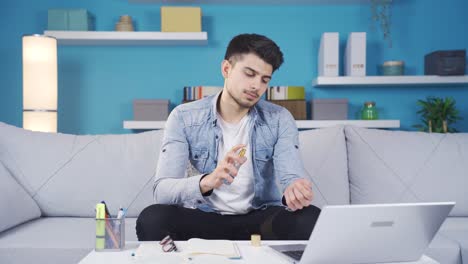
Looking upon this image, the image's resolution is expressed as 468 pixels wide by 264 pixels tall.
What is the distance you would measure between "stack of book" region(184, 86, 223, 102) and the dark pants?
5.93 feet

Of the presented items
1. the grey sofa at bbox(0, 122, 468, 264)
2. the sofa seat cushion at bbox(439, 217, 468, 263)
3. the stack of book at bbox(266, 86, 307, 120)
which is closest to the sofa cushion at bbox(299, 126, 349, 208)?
the grey sofa at bbox(0, 122, 468, 264)

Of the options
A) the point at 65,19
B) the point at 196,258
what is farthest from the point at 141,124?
the point at 196,258

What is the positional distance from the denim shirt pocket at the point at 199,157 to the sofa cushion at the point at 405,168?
81 centimetres

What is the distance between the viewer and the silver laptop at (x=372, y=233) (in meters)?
1.01

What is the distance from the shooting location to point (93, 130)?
3.62 metres

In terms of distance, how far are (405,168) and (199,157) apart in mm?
1004

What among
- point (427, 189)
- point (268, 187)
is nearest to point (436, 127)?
point (427, 189)

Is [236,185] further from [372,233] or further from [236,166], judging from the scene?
[372,233]

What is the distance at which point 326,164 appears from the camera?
2242 mm

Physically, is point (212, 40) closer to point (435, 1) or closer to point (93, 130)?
point (93, 130)

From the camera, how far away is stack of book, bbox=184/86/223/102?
11.2 feet

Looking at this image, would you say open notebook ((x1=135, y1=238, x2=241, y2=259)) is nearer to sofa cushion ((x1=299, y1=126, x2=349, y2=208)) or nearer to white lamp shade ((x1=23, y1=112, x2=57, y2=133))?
sofa cushion ((x1=299, y1=126, x2=349, y2=208))

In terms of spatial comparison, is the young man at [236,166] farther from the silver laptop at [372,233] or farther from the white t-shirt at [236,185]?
the silver laptop at [372,233]

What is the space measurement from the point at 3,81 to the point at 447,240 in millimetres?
3032
